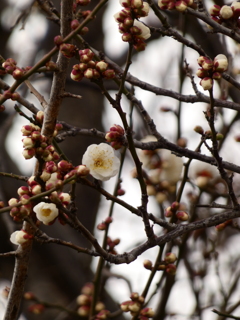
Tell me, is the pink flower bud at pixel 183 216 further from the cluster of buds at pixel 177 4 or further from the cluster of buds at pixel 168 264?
the cluster of buds at pixel 177 4

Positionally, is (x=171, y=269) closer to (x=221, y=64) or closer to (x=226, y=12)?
(x=221, y=64)

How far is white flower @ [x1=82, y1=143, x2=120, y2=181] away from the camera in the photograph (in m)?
1.41

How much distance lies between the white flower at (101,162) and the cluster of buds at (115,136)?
0.09 meters

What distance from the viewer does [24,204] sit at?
3.78 feet

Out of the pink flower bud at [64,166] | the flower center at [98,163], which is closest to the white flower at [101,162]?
the flower center at [98,163]

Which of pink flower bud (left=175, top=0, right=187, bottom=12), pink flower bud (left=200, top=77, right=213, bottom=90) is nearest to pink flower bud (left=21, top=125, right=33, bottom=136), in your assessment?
pink flower bud (left=200, top=77, right=213, bottom=90)

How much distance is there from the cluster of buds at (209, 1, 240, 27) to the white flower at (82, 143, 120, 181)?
0.58m

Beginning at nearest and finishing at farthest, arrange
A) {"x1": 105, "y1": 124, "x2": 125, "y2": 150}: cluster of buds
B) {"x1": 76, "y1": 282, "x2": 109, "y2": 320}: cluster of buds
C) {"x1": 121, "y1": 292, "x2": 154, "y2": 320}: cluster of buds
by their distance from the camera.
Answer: {"x1": 105, "y1": 124, "x2": 125, "y2": 150}: cluster of buds
{"x1": 121, "y1": 292, "x2": 154, "y2": 320}: cluster of buds
{"x1": 76, "y1": 282, "x2": 109, "y2": 320}: cluster of buds

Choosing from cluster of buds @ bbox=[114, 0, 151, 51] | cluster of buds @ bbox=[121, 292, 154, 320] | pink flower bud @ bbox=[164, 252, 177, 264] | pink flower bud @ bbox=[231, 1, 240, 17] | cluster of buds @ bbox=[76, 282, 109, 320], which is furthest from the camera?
cluster of buds @ bbox=[76, 282, 109, 320]

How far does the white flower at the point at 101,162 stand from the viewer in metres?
1.41

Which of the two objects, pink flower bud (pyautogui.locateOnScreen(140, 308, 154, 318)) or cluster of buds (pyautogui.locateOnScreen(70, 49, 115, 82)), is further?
pink flower bud (pyautogui.locateOnScreen(140, 308, 154, 318))

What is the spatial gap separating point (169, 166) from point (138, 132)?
1527 mm

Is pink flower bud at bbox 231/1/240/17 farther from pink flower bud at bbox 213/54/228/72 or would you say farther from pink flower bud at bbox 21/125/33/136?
pink flower bud at bbox 21/125/33/136

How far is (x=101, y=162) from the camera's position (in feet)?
4.71
